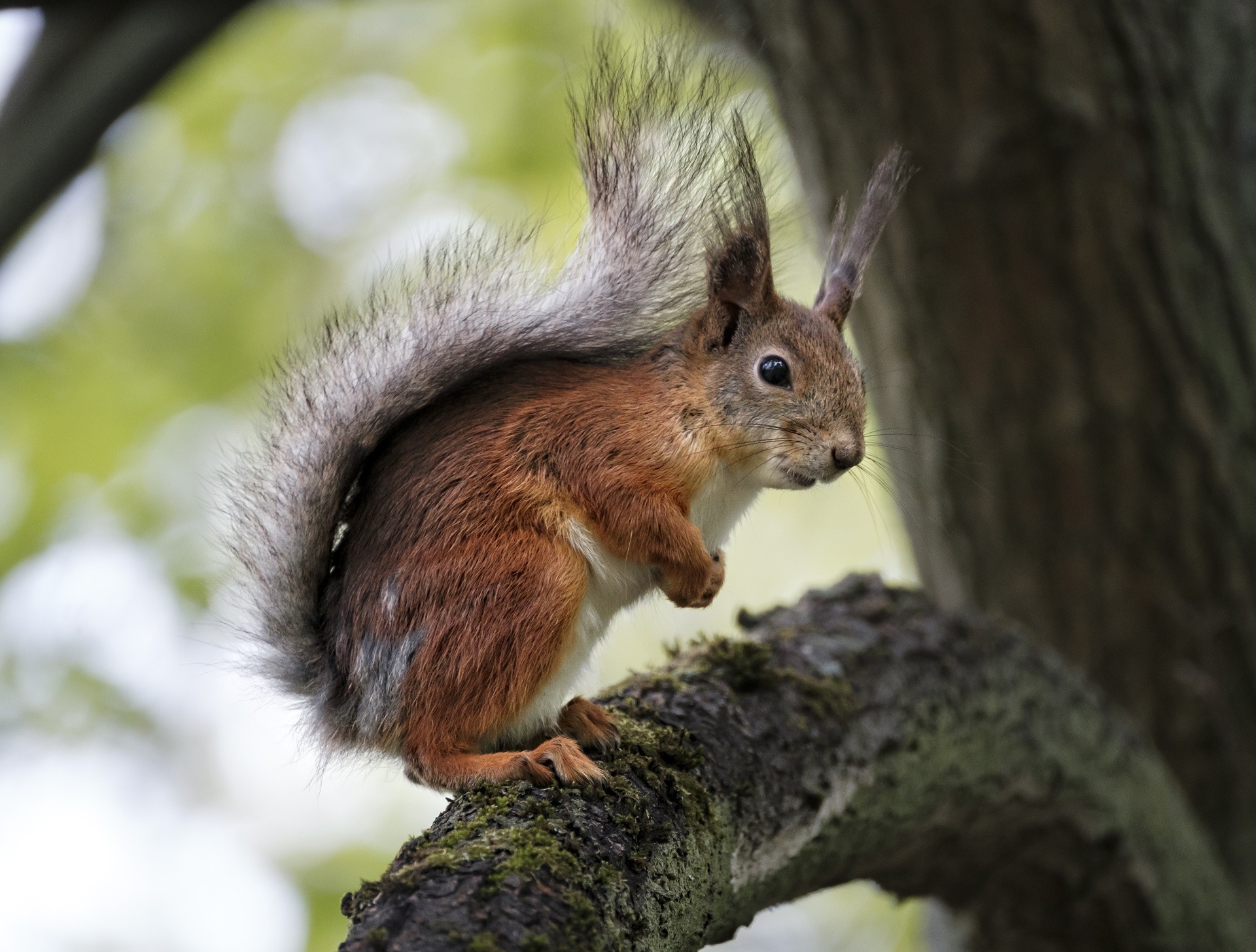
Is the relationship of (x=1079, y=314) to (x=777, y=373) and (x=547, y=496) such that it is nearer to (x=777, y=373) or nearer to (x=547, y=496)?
(x=777, y=373)

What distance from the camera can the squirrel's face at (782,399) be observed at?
6.16 feet

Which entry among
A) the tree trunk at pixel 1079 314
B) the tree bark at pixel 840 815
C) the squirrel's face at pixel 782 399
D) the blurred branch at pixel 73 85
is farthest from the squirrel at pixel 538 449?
the tree trunk at pixel 1079 314

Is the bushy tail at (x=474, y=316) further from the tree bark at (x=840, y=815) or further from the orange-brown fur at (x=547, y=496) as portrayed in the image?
the tree bark at (x=840, y=815)

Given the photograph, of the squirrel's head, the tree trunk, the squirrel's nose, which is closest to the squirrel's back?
the squirrel's head

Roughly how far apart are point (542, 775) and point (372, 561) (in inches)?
16.3

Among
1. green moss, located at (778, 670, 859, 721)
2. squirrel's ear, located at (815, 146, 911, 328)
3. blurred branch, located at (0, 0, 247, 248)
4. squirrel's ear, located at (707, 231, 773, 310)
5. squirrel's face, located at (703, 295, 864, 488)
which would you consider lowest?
green moss, located at (778, 670, 859, 721)

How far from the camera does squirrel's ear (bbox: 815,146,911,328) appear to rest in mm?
2066

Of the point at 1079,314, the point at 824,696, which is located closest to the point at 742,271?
the point at 824,696

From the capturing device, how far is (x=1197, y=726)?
2930mm

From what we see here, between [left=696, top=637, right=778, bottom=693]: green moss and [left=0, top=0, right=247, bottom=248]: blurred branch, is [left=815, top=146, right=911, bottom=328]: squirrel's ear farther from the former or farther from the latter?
[left=0, top=0, right=247, bottom=248]: blurred branch

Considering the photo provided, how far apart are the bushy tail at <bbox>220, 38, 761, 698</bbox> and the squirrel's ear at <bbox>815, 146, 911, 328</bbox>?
1.12 feet

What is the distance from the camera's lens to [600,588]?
1728mm

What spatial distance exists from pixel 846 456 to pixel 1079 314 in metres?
1.24

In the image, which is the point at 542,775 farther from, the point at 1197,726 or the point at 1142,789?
the point at 1197,726
